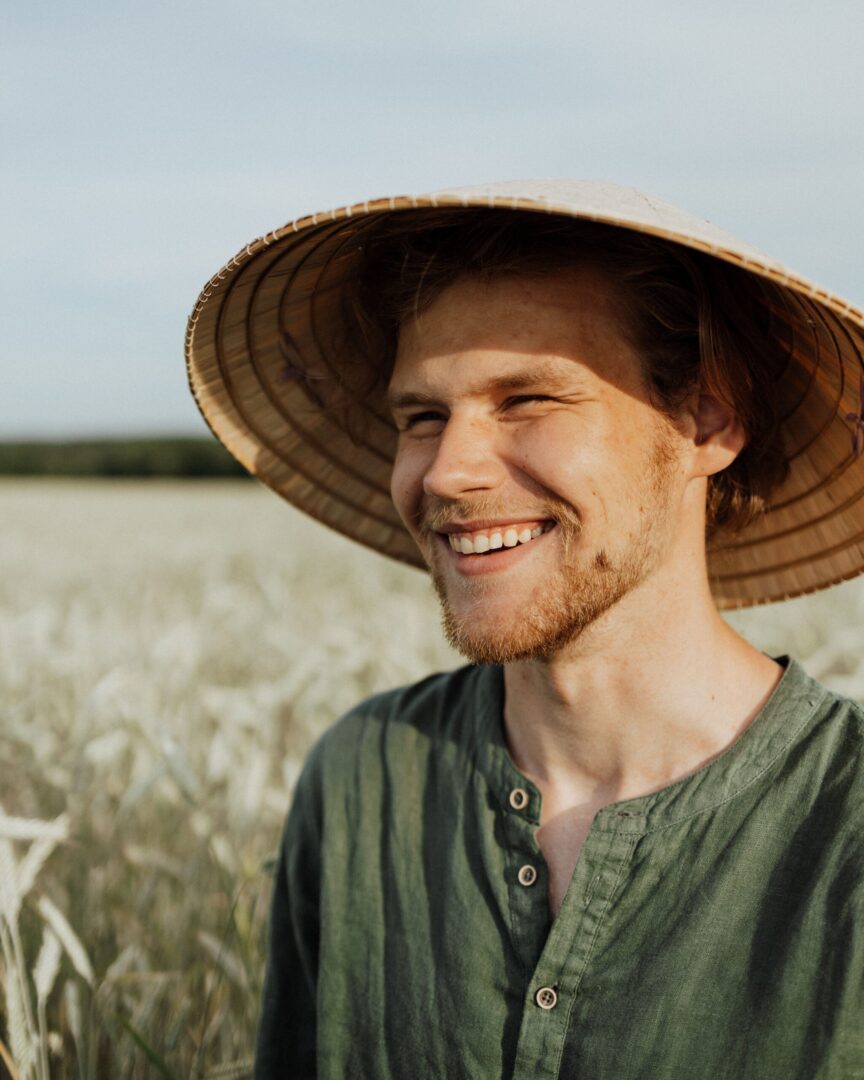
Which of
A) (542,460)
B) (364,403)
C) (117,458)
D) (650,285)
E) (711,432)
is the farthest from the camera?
(117,458)

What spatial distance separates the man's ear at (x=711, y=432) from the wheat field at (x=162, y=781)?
1238 millimetres

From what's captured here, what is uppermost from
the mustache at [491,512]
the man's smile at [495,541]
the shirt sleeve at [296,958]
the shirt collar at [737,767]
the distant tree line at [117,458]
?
the distant tree line at [117,458]

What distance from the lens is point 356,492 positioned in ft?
9.05

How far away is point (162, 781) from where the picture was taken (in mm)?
3766

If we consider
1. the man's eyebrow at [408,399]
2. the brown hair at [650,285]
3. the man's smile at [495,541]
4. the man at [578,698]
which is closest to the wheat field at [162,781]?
the man at [578,698]

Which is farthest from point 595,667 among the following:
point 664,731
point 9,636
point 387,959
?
point 9,636

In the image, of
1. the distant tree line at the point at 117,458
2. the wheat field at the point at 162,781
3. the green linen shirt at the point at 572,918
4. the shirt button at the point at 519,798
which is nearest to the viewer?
the green linen shirt at the point at 572,918

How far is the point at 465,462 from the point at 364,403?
2.39 ft

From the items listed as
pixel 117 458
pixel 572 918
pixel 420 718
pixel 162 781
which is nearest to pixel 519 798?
pixel 572 918

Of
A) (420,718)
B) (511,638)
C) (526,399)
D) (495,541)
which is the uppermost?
(526,399)

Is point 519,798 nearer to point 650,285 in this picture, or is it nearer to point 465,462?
point 465,462

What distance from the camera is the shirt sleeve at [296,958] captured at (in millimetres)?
A: 2379

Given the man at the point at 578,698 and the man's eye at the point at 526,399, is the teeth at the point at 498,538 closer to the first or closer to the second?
the man at the point at 578,698

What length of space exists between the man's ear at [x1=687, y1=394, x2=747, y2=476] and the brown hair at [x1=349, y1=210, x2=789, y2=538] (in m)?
0.02
